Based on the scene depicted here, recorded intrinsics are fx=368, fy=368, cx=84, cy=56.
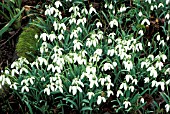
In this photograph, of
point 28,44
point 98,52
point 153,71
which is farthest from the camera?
point 28,44

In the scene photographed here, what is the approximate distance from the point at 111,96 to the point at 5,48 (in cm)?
167

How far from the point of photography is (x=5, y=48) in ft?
15.6

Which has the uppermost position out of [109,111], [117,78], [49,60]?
[49,60]

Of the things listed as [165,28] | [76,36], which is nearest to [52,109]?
[76,36]

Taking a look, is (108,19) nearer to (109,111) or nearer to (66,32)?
(66,32)

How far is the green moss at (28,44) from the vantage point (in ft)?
14.1

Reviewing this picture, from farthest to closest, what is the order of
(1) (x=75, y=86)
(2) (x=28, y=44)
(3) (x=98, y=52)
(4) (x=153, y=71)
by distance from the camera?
(2) (x=28, y=44), (3) (x=98, y=52), (4) (x=153, y=71), (1) (x=75, y=86)

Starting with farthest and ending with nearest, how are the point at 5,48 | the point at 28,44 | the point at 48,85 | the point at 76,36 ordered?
the point at 5,48, the point at 28,44, the point at 76,36, the point at 48,85

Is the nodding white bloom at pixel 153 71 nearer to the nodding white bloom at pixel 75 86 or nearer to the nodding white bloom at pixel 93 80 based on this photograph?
the nodding white bloom at pixel 93 80

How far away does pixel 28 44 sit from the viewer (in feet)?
14.5

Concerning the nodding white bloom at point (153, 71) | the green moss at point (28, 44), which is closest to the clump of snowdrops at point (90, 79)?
the nodding white bloom at point (153, 71)

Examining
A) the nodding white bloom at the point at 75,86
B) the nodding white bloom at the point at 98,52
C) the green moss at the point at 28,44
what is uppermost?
the green moss at the point at 28,44

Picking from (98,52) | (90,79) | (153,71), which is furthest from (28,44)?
(153,71)

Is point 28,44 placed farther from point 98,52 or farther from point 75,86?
point 75,86
